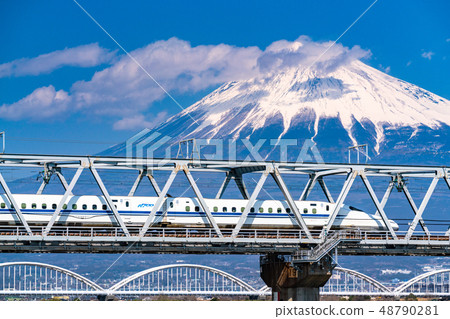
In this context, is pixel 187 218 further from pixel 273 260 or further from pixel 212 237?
pixel 273 260

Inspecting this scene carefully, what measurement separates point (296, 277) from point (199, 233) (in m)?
11.2

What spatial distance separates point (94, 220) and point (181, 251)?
986cm

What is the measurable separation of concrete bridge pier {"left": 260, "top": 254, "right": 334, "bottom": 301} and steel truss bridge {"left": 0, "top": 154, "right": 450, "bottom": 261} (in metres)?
1.63

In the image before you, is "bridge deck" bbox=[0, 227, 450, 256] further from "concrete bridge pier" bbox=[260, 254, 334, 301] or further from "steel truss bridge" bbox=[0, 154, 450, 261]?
"concrete bridge pier" bbox=[260, 254, 334, 301]

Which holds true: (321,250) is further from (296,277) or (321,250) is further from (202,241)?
(202,241)

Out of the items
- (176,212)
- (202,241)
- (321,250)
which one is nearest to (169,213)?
(176,212)

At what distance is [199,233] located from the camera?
289 ft

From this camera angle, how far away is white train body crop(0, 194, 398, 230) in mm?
84350

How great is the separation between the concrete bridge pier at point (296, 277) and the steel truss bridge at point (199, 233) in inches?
64.3

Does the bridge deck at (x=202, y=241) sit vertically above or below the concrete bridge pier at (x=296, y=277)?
above

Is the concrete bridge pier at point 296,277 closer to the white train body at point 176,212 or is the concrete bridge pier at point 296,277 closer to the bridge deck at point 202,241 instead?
the bridge deck at point 202,241

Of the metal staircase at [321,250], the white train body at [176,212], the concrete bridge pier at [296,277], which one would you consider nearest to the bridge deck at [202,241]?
the metal staircase at [321,250]

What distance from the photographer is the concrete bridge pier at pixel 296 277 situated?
8462 cm
